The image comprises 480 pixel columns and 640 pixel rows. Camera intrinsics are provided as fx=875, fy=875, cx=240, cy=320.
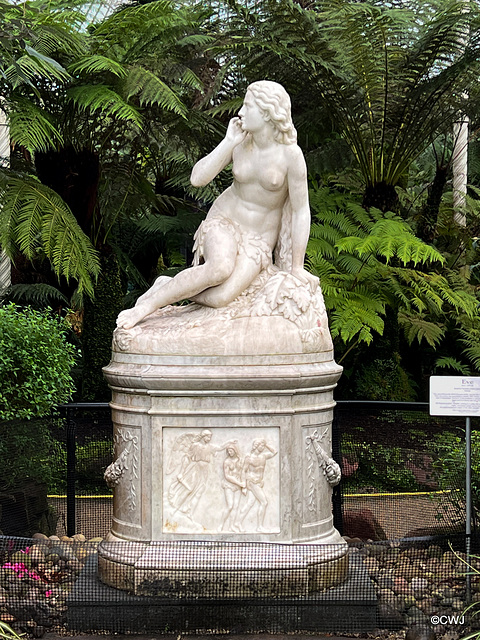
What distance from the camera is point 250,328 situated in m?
5.03

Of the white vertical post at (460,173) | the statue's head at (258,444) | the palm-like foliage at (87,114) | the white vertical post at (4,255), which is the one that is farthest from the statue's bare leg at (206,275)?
the white vertical post at (460,173)

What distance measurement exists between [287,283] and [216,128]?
18.3 ft

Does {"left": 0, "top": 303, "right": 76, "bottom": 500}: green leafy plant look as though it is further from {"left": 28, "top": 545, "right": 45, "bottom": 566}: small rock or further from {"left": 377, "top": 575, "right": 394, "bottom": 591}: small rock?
{"left": 377, "top": 575, "right": 394, "bottom": 591}: small rock

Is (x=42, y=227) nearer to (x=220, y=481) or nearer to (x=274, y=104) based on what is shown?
(x=274, y=104)

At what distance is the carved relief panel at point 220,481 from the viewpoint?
4.99 meters

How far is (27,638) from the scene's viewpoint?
444 centimetres

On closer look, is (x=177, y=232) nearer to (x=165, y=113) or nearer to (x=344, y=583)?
(x=165, y=113)

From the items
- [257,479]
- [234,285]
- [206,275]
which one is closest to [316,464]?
[257,479]

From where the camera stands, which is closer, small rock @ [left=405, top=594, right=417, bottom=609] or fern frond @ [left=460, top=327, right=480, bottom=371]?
small rock @ [left=405, top=594, right=417, bottom=609]

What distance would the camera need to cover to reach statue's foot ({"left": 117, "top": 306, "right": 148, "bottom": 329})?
521 cm

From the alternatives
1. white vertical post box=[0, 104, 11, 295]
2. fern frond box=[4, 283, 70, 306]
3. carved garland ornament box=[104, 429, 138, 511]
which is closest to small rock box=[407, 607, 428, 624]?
carved garland ornament box=[104, 429, 138, 511]

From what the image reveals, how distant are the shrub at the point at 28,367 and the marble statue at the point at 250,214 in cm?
139

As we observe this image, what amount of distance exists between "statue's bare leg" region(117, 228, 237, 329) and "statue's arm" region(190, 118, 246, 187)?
0.33m
